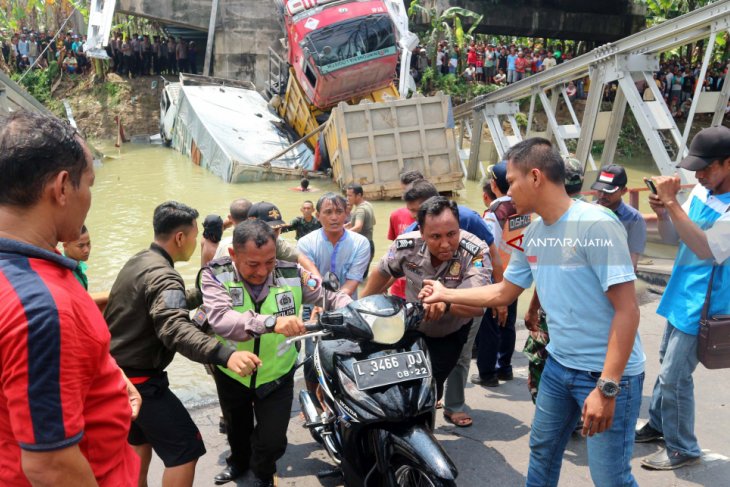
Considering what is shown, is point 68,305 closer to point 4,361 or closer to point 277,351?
point 4,361

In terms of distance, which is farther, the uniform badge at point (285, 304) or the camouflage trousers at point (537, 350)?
the camouflage trousers at point (537, 350)

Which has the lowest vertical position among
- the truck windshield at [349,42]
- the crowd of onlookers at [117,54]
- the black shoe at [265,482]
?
the black shoe at [265,482]

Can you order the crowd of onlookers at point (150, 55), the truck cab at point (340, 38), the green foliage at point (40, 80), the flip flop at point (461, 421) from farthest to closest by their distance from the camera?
1. the crowd of onlookers at point (150, 55)
2. the green foliage at point (40, 80)
3. the truck cab at point (340, 38)
4. the flip flop at point (461, 421)

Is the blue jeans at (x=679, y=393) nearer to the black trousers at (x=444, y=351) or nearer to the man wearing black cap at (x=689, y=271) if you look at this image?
the man wearing black cap at (x=689, y=271)

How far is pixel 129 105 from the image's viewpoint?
75.2 ft

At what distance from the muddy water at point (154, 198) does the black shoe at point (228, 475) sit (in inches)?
68.6

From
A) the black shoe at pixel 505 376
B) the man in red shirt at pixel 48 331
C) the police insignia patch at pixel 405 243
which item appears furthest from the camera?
the black shoe at pixel 505 376

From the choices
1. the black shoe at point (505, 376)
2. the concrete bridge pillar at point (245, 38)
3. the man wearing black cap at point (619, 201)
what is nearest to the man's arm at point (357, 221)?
the black shoe at point (505, 376)

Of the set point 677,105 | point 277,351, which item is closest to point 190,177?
point 277,351

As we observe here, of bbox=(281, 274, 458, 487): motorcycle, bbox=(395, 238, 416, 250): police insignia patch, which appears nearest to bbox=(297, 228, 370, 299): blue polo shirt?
bbox=(395, 238, 416, 250): police insignia patch

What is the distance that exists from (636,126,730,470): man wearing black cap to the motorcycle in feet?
4.58

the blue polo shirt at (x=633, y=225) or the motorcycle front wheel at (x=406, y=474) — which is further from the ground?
the blue polo shirt at (x=633, y=225)

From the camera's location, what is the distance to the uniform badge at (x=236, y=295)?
3.13 meters

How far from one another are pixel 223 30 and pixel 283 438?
21620 mm
